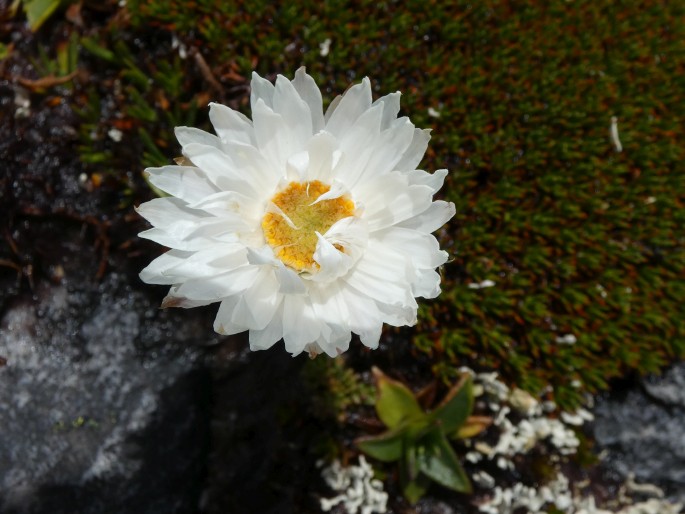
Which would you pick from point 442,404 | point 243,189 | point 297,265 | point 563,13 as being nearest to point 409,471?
point 442,404

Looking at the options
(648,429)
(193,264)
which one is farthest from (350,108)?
(648,429)

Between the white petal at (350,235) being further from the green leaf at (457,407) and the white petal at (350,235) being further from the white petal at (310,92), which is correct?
the green leaf at (457,407)

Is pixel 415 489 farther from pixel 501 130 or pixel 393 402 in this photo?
pixel 501 130

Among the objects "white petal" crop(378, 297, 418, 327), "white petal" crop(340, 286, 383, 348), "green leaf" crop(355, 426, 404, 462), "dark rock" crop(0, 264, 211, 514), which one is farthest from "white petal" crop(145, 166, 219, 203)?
"green leaf" crop(355, 426, 404, 462)

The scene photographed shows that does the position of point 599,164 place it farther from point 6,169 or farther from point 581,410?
point 6,169

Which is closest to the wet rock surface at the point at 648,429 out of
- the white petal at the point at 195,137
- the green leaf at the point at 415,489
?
the green leaf at the point at 415,489

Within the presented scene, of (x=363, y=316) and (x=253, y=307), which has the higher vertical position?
(x=253, y=307)
